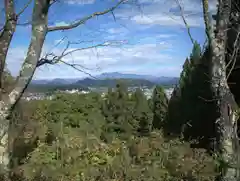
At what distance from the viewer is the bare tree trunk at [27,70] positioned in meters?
5.02

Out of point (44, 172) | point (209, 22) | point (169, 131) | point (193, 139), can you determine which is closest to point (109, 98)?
point (169, 131)

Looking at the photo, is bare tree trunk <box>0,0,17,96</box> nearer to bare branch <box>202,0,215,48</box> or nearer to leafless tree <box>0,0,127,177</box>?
leafless tree <box>0,0,127,177</box>

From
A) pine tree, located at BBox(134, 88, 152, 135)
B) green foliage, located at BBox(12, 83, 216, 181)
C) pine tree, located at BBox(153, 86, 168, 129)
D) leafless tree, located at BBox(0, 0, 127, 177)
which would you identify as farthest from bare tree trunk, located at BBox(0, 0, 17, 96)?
pine tree, located at BBox(153, 86, 168, 129)

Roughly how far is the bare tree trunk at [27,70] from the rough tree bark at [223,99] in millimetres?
3045

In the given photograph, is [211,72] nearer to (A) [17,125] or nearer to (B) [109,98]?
(A) [17,125]

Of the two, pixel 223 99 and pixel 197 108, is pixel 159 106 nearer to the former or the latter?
pixel 197 108

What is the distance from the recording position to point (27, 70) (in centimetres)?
512

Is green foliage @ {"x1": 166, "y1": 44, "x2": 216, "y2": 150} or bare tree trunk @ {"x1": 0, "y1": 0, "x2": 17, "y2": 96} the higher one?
bare tree trunk @ {"x1": 0, "y1": 0, "x2": 17, "y2": 96}

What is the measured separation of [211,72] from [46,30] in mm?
3066

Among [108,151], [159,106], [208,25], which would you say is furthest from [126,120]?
[208,25]

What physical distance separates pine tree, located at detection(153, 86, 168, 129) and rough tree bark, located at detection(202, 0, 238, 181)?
13.4 m

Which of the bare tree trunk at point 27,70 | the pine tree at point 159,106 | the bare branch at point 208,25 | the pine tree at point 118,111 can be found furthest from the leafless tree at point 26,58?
the pine tree at point 159,106

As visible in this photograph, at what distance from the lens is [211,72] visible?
6266 mm

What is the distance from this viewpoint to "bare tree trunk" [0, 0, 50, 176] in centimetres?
502
